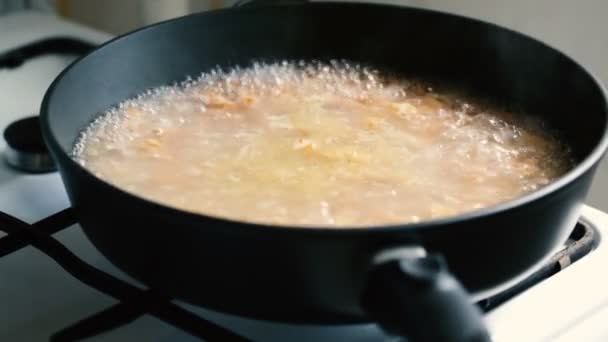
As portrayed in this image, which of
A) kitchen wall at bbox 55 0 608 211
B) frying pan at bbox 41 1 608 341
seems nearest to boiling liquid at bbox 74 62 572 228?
frying pan at bbox 41 1 608 341

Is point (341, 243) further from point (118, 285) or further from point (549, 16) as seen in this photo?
point (549, 16)

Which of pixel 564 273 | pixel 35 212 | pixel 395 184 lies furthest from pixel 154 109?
pixel 564 273

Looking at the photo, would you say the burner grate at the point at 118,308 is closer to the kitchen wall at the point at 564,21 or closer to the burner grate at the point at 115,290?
the burner grate at the point at 115,290

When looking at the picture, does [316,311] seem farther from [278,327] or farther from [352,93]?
[352,93]

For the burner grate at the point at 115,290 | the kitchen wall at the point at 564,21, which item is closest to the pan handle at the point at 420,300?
the burner grate at the point at 115,290

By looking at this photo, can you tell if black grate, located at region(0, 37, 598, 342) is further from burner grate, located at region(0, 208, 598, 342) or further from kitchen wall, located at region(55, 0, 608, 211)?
kitchen wall, located at region(55, 0, 608, 211)
